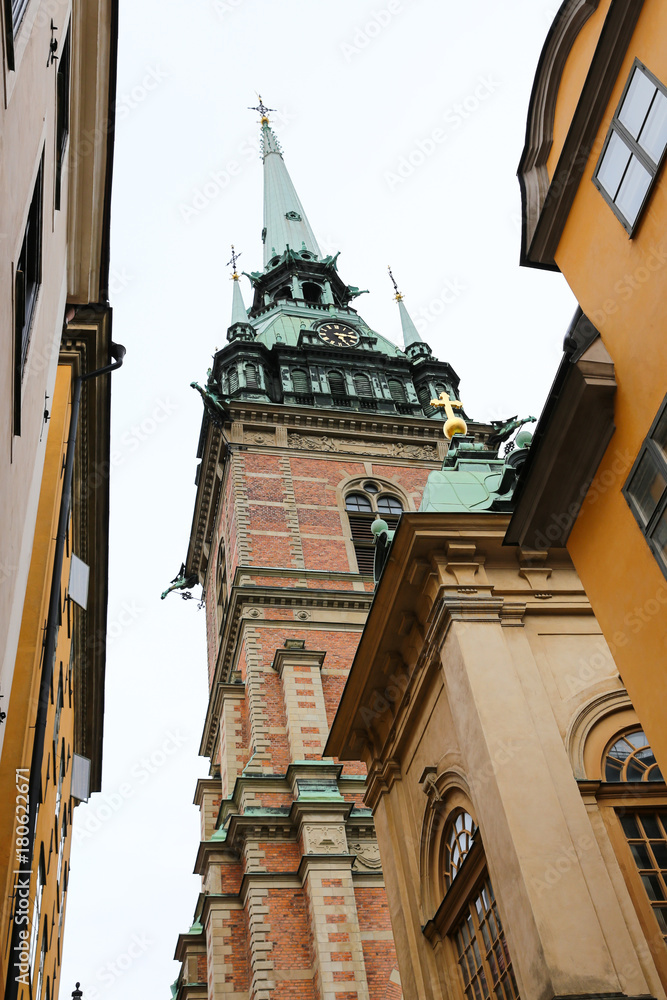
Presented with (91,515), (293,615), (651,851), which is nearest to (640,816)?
(651,851)

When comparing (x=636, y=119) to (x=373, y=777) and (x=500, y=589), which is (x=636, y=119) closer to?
(x=500, y=589)

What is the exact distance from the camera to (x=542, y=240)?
33.4 feet

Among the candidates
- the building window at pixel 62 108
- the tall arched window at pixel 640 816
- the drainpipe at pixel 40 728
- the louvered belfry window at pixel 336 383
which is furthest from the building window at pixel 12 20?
the louvered belfry window at pixel 336 383

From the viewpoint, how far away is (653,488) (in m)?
8.15

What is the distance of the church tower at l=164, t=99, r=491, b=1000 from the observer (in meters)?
22.7

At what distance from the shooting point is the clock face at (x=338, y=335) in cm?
4350

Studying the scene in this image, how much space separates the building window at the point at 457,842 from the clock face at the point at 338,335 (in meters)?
32.6

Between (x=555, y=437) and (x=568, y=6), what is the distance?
4.39 meters

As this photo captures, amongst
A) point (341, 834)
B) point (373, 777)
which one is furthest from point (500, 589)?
point (341, 834)

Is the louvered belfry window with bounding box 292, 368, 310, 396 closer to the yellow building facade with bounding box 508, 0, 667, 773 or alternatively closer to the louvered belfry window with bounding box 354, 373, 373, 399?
the louvered belfry window with bounding box 354, 373, 373, 399

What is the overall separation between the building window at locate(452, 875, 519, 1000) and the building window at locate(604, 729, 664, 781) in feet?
6.15

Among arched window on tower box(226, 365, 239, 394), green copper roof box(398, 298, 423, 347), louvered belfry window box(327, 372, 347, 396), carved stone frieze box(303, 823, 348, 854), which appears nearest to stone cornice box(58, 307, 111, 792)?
carved stone frieze box(303, 823, 348, 854)

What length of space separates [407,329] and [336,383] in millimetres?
8216

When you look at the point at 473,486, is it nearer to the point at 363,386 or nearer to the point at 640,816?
the point at 640,816
